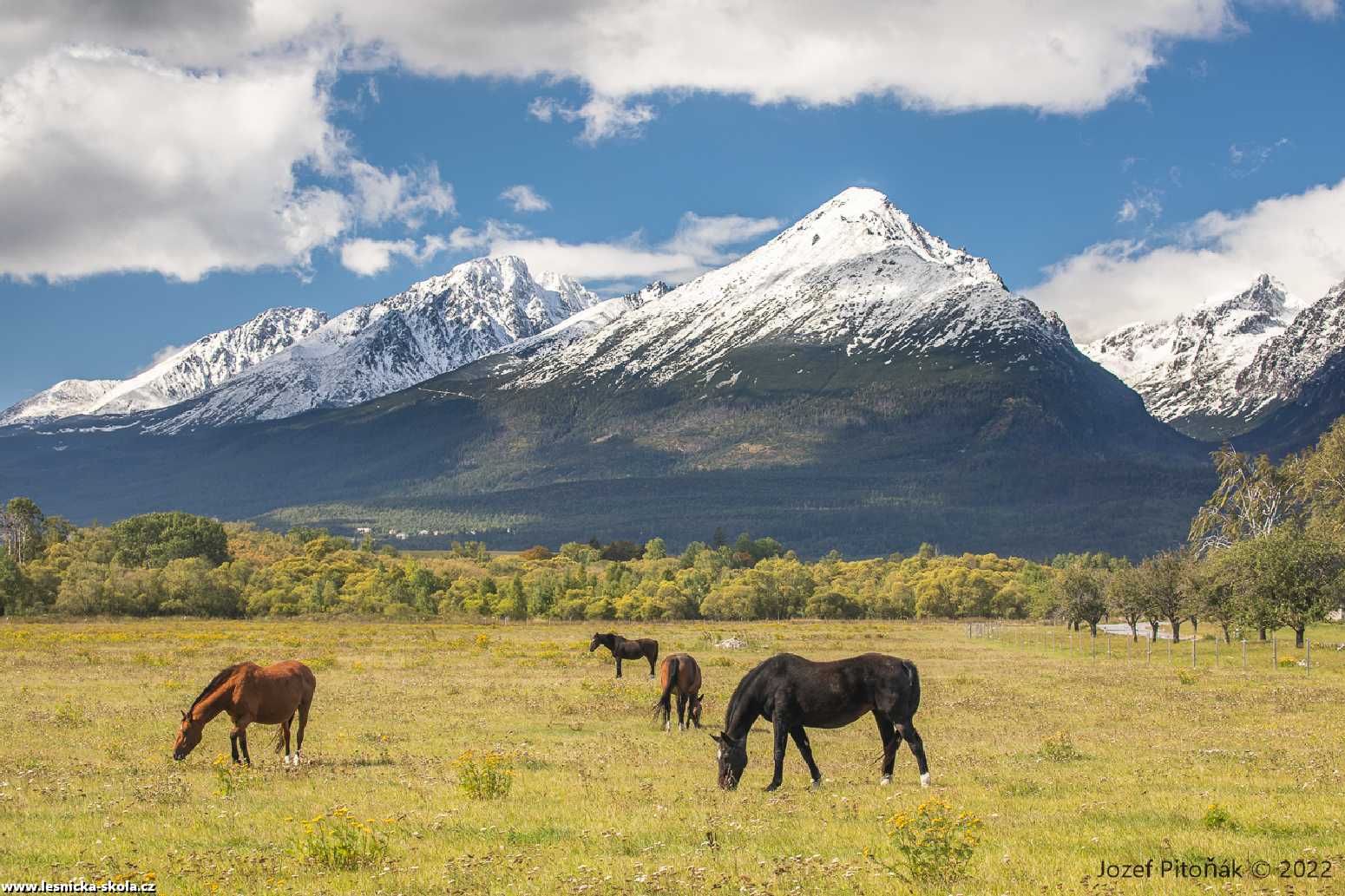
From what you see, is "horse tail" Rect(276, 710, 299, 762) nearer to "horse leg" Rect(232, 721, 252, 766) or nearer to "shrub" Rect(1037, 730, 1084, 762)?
"horse leg" Rect(232, 721, 252, 766)

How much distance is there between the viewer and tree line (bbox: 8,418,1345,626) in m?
83.6

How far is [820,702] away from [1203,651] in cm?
5805

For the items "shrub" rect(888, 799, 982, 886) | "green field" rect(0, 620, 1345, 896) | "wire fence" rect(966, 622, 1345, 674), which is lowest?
"wire fence" rect(966, 622, 1345, 674)

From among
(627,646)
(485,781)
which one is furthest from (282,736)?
(627,646)

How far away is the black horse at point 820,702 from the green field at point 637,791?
75 cm

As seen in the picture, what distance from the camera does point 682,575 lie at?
16425 centimetres

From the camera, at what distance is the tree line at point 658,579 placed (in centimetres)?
8356

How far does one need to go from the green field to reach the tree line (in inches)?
1730

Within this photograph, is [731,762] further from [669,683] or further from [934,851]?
[669,683]

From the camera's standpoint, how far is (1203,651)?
69.4 metres

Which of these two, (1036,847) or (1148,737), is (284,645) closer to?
(1148,737)

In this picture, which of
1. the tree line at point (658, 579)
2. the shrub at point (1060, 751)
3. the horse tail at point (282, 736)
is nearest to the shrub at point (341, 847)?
the horse tail at point (282, 736)

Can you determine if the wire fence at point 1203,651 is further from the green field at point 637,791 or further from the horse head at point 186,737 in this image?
the horse head at point 186,737

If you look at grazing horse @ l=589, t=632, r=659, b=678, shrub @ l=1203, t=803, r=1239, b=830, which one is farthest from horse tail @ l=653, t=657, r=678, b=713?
grazing horse @ l=589, t=632, r=659, b=678
